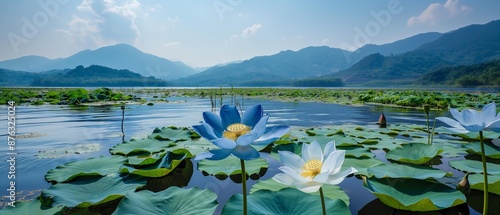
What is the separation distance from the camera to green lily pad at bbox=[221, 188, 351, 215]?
4.64 ft

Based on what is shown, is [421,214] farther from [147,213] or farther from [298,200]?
[147,213]

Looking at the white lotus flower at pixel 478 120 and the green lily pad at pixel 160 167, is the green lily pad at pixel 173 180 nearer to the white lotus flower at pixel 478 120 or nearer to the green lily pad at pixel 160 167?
the green lily pad at pixel 160 167

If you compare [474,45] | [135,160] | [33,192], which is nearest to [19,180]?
[33,192]

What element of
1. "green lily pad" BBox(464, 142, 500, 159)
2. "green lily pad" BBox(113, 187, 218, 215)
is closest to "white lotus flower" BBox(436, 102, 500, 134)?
"green lily pad" BBox(113, 187, 218, 215)

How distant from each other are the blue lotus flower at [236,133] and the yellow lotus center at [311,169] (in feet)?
0.53

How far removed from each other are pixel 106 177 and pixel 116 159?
1.91 ft

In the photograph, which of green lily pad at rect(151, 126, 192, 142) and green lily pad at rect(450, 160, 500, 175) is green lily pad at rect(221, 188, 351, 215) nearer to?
green lily pad at rect(450, 160, 500, 175)

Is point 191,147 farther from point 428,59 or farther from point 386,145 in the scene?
point 428,59

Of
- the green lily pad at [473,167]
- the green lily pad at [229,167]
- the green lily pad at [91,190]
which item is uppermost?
the green lily pad at [473,167]

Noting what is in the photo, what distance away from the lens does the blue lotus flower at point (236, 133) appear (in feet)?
2.72

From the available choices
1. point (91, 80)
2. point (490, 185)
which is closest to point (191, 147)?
point (490, 185)

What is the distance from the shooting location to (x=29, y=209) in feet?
5.02

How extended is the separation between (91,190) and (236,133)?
1479 mm

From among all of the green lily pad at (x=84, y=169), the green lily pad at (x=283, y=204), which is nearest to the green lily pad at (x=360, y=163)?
the green lily pad at (x=283, y=204)
